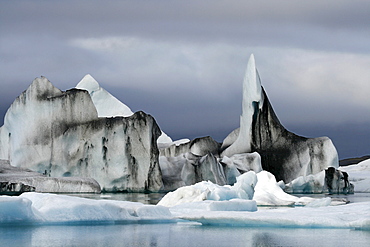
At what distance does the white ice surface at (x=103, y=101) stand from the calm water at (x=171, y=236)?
21.6m

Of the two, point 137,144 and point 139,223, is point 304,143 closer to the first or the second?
point 137,144

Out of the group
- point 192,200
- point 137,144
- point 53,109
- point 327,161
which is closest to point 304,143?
point 327,161

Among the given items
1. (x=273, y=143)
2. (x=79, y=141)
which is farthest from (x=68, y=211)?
(x=273, y=143)

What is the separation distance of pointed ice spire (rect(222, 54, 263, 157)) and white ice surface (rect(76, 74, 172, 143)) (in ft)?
18.8

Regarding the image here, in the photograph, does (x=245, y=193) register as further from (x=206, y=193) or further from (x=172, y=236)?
(x=172, y=236)

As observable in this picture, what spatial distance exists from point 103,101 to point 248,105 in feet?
24.2

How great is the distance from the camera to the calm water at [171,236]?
7.25 m

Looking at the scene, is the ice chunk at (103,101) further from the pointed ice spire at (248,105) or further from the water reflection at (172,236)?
the water reflection at (172,236)

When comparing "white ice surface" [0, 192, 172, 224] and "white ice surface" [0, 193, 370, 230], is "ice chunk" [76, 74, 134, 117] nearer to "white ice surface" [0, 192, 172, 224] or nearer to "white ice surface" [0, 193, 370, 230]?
"white ice surface" [0, 192, 172, 224]

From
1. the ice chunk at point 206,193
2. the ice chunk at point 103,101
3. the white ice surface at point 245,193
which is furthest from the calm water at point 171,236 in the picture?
the ice chunk at point 103,101

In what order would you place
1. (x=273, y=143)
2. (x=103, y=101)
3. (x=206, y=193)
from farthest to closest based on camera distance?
(x=103, y=101), (x=273, y=143), (x=206, y=193)

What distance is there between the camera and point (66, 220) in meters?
8.79

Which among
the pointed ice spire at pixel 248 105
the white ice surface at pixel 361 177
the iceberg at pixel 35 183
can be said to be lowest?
the iceberg at pixel 35 183

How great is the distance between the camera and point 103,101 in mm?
31172
